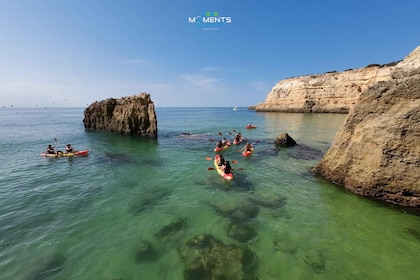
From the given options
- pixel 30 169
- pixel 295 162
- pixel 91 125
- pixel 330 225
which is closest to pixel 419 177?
pixel 330 225

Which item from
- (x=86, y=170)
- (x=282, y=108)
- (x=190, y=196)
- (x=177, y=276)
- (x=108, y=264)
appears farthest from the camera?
(x=282, y=108)

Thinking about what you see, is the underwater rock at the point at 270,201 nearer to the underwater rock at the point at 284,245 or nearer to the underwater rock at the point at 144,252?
the underwater rock at the point at 284,245

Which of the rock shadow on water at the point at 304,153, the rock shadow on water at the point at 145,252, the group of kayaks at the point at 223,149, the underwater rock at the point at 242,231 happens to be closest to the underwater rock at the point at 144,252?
the rock shadow on water at the point at 145,252

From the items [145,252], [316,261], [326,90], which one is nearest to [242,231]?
[316,261]

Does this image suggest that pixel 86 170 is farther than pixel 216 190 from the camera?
Yes

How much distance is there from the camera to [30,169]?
19812 millimetres

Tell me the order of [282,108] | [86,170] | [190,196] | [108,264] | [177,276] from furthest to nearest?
1. [282,108]
2. [86,170]
3. [190,196]
4. [108,264]
5. [177,276]

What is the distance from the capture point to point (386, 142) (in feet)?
38.8

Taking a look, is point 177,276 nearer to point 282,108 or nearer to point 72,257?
point 72,257

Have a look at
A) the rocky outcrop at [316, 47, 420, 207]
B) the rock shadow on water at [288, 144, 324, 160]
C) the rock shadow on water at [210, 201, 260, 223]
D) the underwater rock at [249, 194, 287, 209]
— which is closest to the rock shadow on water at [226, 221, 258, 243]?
the rock shadow on water at [210, 201, 260, 223]

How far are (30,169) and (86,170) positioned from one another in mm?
5329

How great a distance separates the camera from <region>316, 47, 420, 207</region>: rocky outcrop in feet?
36.7

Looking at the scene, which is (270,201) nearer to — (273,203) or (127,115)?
(273,203)

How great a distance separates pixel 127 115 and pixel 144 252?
35015mm
